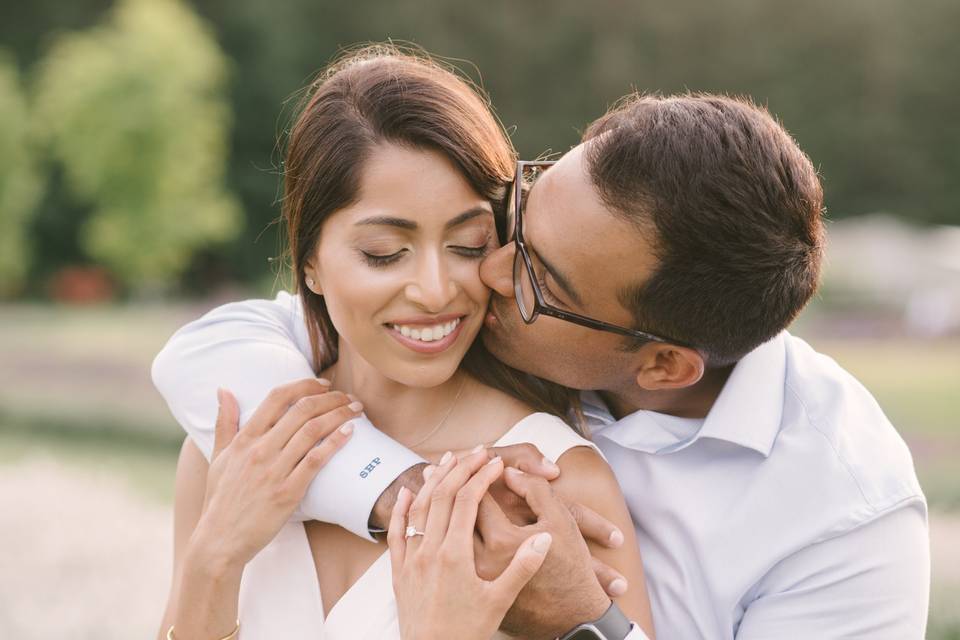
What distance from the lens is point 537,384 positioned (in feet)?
9.87

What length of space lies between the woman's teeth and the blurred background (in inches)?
153

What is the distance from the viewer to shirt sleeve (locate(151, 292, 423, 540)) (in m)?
2.58

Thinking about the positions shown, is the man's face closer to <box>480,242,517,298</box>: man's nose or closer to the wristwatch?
<box>480,242,517,298</box>: man's nose

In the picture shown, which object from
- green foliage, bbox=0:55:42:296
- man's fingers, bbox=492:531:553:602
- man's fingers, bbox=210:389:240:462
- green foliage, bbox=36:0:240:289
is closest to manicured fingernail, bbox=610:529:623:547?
man's fingers, bbox=492:531:553:602

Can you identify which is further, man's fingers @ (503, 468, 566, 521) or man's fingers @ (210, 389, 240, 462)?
man's fingers @ (210, 389, 240, 462)

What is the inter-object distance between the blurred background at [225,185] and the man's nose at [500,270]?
3814 mm

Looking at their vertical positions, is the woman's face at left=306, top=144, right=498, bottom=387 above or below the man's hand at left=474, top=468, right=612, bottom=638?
above

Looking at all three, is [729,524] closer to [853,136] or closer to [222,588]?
[222,588]

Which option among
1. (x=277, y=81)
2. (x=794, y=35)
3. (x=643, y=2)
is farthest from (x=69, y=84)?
(x=794, y=35)

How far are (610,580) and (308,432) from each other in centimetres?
84

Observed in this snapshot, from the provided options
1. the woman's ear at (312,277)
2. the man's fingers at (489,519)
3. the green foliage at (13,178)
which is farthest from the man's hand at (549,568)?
the green foliage at (13,178)

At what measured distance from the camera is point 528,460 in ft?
8.68

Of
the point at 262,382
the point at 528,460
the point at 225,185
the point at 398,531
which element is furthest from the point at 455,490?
the point at 225,185

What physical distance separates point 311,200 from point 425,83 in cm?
42
